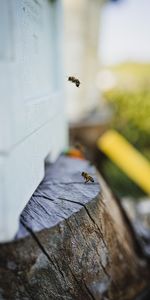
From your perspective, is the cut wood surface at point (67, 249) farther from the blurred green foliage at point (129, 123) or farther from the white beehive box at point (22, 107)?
the blurred green foliage at point (129, 123)

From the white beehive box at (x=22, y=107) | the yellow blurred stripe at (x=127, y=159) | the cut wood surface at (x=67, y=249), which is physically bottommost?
the yellow blurred stripe at (x=127, y=159)

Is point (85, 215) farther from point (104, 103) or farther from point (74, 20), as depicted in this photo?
point (104, 103)

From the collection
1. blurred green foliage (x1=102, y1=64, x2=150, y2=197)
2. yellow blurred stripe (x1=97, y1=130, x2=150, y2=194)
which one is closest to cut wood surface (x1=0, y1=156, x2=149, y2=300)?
yellow blurred stripe (x1=97, y1=130, x2=150, y2=194)

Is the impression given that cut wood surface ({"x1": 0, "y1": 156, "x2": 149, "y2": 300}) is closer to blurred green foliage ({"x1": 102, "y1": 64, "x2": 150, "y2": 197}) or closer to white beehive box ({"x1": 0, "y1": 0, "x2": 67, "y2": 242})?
white beehive box ({"x1": 0, "y1": 0, "x2": 67, "y2": 242})

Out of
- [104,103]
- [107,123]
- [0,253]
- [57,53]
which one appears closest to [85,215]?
[0,253]

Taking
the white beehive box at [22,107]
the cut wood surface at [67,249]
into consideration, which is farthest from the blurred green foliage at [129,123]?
the cut wood surface at [67,249]
